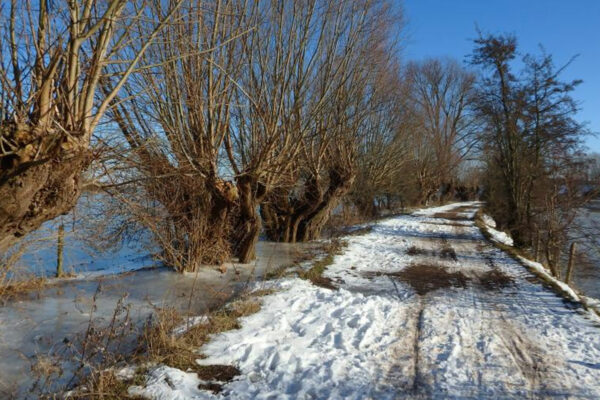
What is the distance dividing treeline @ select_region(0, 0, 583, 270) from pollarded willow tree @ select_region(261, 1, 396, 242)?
0.17 feet

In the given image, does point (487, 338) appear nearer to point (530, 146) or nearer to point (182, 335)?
point (182, 335)

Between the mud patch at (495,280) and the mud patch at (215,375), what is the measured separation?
554 centimetres

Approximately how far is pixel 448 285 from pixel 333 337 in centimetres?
379

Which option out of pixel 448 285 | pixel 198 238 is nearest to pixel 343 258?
pixel 448 285

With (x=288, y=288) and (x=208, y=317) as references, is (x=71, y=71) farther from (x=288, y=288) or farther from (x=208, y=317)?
(x=288, y=288)

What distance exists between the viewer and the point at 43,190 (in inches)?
155

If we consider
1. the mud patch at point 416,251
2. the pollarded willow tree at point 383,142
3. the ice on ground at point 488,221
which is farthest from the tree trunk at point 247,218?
the ice on ground at point 488,221

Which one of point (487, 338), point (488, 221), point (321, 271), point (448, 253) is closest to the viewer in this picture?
point (487, 338)

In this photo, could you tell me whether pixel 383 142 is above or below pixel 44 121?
above

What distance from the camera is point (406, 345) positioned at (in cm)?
496

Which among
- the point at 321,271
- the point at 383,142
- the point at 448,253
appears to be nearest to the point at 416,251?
the point at 448,253

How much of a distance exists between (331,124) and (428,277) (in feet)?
17.7

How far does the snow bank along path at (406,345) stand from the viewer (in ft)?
12.7

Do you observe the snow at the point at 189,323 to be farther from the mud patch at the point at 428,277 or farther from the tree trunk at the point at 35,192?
the mud patch at the point at 428,277
